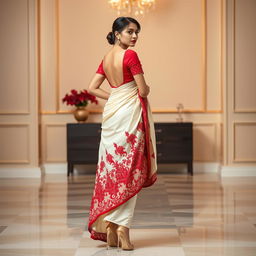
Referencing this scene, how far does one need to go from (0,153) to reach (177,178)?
8.23 feet

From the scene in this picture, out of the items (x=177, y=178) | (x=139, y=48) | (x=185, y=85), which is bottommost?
(x=177, y=178)

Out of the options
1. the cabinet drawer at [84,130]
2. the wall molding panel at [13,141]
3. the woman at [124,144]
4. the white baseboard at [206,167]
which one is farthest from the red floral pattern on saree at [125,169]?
the white baseboard at [206,167]

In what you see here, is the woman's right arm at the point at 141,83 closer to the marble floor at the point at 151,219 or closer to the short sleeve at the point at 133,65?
the short sleeve at the point at 133,65

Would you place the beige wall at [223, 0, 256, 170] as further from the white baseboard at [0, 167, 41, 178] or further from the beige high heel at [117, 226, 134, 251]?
the beige high heel at [117, 226, 134, 251]

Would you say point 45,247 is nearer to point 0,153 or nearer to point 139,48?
point 0,153

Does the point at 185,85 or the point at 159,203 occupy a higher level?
the point at 185,85

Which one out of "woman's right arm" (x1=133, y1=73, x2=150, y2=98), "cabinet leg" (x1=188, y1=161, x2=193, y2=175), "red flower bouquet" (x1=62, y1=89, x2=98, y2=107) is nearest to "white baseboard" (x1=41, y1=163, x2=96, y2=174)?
"red flower bouquet" (x1=62, y1=89, x2=98, y2=107)

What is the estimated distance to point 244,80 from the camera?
8.45 m

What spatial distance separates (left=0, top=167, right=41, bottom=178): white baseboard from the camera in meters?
8.52

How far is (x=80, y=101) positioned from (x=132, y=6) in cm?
159

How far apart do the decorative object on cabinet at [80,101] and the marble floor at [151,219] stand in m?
1.16

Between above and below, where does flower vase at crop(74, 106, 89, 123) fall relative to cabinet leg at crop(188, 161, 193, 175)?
above

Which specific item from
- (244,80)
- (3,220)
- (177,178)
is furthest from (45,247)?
(244,80)

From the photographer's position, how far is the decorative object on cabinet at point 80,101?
8578mm
